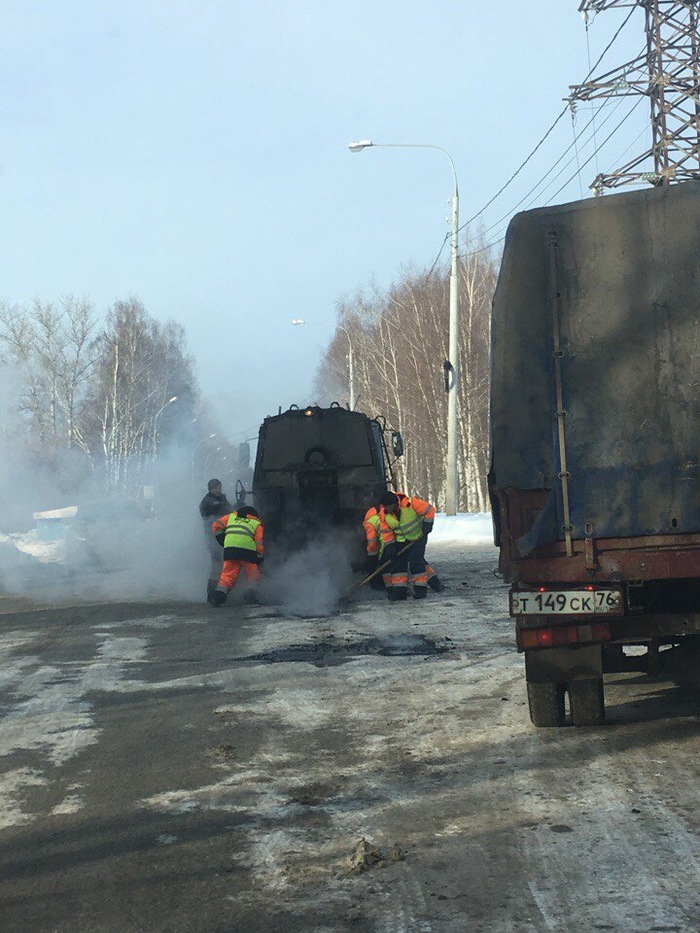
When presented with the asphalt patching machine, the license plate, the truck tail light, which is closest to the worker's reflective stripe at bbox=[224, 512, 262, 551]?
the asphalt patching machine

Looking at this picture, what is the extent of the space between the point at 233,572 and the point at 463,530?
15686 millimetres

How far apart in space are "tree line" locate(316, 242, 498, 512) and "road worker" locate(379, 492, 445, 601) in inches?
1211

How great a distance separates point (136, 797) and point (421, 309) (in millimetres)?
53027

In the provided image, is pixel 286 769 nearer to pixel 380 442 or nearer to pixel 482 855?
pixel 482 855

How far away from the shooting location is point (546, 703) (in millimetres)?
6992

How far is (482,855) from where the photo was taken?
4738 millimetres

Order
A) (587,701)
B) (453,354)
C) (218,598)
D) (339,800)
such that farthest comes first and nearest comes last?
(453,354)
(218,598)
(587,701)
(339,800)

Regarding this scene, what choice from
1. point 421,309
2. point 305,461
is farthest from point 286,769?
point 421,309

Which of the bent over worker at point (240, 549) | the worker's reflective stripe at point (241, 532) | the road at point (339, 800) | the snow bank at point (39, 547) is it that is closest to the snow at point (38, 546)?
the snow bank at point (39, 547)

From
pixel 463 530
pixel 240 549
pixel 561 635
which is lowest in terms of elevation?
pixel 463 530

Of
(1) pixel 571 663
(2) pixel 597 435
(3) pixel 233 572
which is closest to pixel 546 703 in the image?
(1) pixel 571 663

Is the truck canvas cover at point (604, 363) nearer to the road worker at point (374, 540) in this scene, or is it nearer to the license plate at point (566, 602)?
the license plate at point (566, 602)

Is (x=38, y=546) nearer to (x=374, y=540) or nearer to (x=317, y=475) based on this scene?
(x=317, y=475)

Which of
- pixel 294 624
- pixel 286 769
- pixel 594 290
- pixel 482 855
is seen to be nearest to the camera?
pixel 482 855
